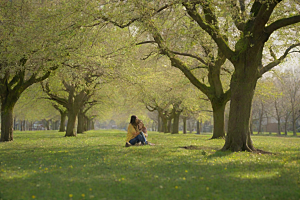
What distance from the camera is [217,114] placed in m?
25.6

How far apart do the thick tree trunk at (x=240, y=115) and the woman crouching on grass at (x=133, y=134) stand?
548cm

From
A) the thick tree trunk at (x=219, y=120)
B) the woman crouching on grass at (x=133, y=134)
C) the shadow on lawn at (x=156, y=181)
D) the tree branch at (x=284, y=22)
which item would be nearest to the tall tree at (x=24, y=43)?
the woman crouching on grass at (x=133, y=134)

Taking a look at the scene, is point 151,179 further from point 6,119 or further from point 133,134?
point 6,119

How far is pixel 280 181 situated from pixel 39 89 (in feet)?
93.2

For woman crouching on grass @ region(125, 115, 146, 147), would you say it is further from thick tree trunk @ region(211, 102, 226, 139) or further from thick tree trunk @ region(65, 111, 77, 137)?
thick tree trunk @ region(65, 111, 77, 137)

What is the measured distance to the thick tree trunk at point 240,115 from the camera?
14.1 m

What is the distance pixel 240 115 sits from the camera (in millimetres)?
14156

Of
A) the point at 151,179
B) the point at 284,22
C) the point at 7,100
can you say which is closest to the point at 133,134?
the point at 151,179

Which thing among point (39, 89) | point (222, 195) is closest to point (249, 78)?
point (222, 195)

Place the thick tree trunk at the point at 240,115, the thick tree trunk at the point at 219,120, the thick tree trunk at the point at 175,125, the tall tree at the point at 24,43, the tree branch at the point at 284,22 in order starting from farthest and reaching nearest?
the thick tree trunk at the point at 175,125, the thick tree trunk at the point at 219,120, the tall tree at the point at 24,43, the thick tree trunk at the point at 240,115, the tree branch at the point at 284,22

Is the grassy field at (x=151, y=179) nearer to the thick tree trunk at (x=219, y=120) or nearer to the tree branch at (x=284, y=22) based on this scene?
the tree branch at (x=284, y=22)

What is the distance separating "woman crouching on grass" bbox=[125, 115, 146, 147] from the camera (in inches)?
660

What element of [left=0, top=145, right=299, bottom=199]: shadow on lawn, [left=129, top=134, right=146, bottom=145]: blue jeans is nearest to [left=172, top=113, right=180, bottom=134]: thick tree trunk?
[left=129, top=134, right=146, bottom=145]: blue jeans

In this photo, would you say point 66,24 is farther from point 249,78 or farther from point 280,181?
point 280,181
